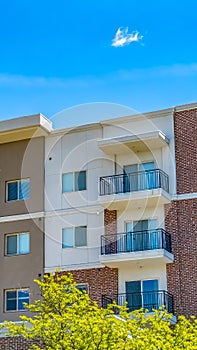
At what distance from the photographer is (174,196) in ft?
98.9

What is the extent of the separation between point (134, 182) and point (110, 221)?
6.29ft

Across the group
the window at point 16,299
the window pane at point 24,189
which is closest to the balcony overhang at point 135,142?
the window pane at point 24,189

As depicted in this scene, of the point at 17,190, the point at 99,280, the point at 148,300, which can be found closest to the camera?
the point at 148,300

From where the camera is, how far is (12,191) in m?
33.2

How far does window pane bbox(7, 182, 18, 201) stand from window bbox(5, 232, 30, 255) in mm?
1742

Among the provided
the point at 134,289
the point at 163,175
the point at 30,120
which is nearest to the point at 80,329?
the point at 134,289

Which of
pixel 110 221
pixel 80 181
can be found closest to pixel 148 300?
pixel 110 221

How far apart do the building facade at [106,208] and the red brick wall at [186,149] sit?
4cm

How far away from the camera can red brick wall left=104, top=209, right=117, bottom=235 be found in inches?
1208

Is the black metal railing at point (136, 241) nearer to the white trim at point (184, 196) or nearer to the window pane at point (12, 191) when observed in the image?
the white trim at point (184, 196)

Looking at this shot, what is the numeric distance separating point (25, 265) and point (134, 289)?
5.09 metres

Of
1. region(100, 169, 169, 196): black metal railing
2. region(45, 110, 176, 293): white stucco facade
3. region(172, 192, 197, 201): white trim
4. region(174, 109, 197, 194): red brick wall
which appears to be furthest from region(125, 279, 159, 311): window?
region(174, 109, 197, 194): red brick wall

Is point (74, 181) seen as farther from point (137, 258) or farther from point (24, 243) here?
point (137, 258)

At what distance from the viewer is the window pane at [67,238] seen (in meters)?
31.3
